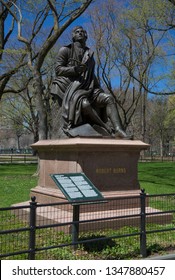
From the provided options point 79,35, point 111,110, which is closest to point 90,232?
point 111,110

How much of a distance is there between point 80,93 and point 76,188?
11.9 feet

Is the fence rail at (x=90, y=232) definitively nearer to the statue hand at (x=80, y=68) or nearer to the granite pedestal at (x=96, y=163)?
the granite pedestal at (x=96, y=163)

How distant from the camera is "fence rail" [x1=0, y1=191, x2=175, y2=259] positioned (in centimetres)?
596

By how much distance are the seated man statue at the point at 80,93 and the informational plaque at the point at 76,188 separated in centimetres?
264

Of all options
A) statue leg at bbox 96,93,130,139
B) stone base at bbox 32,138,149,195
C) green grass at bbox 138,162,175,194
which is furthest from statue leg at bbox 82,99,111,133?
green grass at bbox 138,162,175,194

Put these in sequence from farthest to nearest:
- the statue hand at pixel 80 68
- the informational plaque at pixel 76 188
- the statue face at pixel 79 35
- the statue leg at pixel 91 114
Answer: the statue face at pixel 79 35, the statue hand at pixel 80 68, the statue leg at pixel 91 114, the informational plaque at pixel 76 188

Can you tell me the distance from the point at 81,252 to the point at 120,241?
93 cm

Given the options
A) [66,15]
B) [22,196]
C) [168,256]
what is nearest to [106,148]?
[168,256]

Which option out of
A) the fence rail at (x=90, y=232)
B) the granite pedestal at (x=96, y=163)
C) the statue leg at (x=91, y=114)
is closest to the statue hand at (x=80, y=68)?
the statue leg at (x=91, y=114)

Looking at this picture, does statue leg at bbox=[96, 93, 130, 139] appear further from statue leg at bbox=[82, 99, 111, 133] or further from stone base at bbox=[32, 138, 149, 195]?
stone base at bbox=[32, 138, 149, 195]

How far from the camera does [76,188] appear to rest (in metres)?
6.13

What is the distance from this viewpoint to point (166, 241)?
23.3 ft

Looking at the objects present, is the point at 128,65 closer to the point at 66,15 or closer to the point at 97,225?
the point at 66,15

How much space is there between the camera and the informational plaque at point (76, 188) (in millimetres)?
5851
